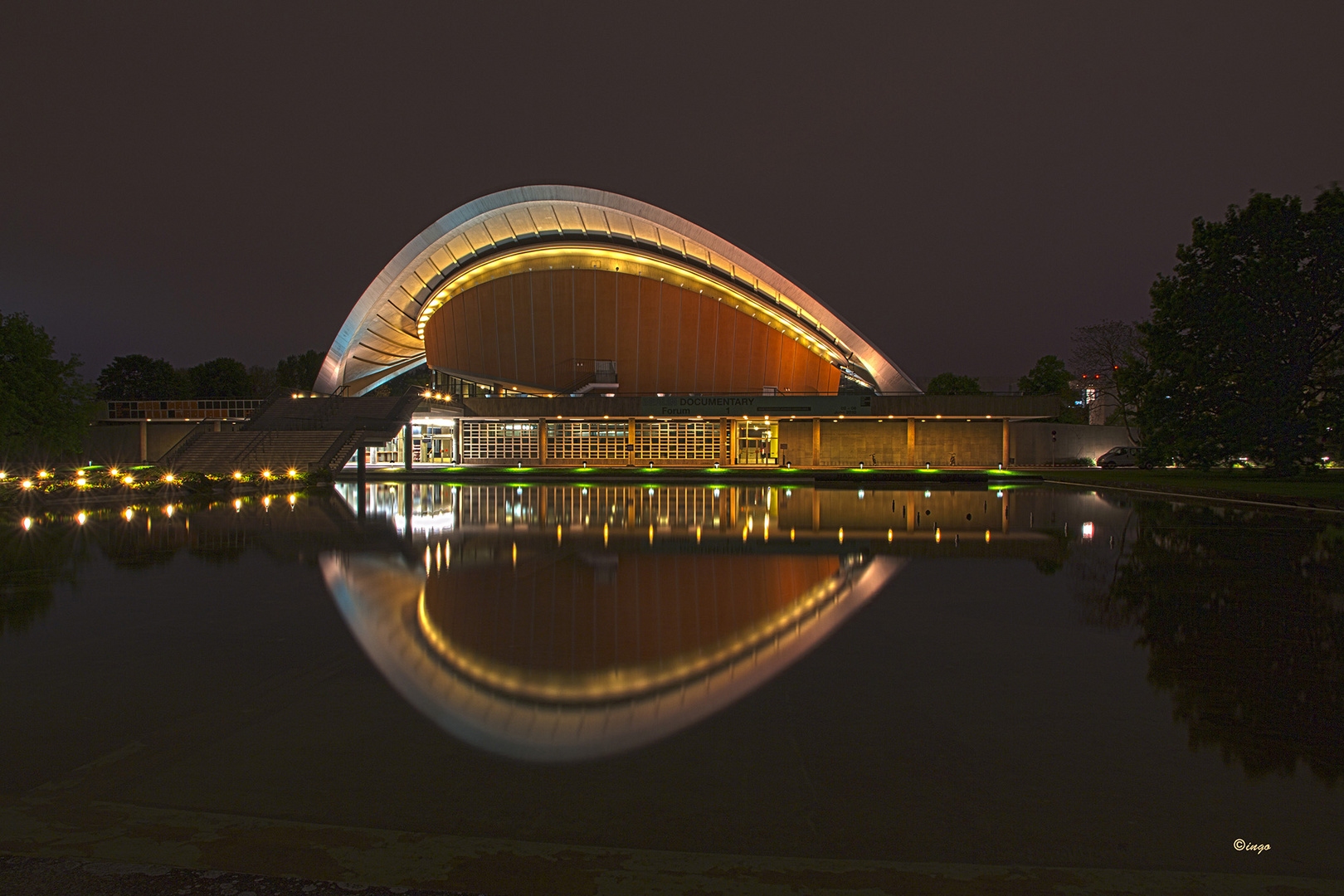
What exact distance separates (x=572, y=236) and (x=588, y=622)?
1746 inches

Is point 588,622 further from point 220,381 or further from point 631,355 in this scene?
point 220,381

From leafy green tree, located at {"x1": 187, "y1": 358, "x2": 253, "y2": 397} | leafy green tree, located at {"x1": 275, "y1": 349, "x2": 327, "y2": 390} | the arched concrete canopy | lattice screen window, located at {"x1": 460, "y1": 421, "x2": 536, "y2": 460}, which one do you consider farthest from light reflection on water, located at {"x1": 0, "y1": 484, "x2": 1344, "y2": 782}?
leafy green tree, located at {"x1": 275, "y1": 349, "x2": 327, "y2": 390}

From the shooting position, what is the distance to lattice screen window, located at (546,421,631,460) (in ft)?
155

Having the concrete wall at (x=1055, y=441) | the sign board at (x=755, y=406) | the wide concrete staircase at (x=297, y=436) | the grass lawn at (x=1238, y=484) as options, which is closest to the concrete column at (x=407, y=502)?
the wide concrete staircase at (x=297, y=436)

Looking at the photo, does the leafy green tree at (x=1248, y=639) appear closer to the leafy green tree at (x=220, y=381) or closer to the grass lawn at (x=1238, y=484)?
the grass lawn at (x=1238, y=484)

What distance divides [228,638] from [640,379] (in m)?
44.9

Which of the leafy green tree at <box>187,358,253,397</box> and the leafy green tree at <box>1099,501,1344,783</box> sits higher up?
the leafy green tree at <box>187,358,253,397</box>

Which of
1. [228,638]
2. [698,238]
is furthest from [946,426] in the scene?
[228,638]

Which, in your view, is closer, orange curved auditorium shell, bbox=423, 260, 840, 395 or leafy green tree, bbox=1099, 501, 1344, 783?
leafy green tree, bbox=1099, 501, 1344, 783

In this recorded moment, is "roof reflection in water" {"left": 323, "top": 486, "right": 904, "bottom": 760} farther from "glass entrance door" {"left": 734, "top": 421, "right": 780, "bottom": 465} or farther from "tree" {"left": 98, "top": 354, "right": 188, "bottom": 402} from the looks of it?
"tree" {"left": 98, "top": 354, "right": 188, "bottom": 402}

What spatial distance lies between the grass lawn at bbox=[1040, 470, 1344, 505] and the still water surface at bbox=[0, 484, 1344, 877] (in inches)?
565

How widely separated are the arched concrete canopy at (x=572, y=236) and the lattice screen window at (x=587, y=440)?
11.4 meters

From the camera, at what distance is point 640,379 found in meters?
51.4

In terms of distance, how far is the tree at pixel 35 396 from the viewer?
110 feet
